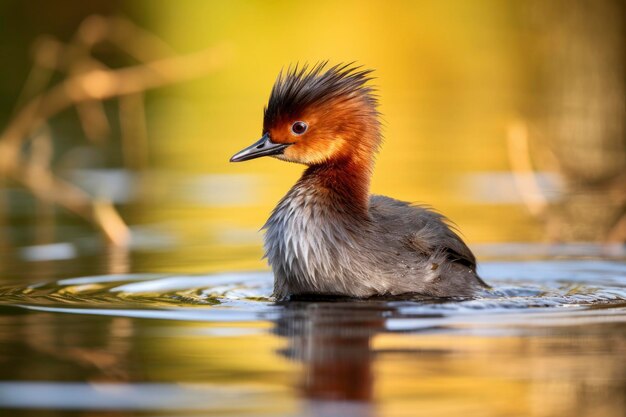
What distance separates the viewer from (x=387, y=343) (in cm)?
578

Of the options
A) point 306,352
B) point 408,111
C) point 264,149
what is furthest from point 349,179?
point 408,111

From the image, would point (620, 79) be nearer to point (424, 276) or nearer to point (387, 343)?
point (424, 276)

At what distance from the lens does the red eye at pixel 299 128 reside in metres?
7.99

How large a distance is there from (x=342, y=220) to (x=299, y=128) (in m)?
0.78

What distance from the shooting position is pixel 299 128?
315 inches

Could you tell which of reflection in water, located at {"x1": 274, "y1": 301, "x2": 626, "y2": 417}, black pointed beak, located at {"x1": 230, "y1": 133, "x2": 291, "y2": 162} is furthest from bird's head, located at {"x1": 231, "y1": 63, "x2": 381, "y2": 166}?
reflection in water, located at {"x1": 274, "y1": 301, "x2": 626, "y2": 417}

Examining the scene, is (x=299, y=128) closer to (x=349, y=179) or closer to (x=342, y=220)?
(x=349, y=179)

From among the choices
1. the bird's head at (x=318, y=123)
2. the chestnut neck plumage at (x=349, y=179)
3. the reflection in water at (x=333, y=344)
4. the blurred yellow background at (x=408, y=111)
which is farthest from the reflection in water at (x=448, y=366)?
the blurred yellow background at (x=408, y=111)

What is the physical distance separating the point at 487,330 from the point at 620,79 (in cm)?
1503

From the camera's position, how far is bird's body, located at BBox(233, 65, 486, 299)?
7.40 meters

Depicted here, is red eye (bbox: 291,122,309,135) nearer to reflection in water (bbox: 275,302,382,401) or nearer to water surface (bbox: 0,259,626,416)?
water surface (bbox: 0,259,626,416)

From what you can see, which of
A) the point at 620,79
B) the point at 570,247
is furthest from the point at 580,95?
the point at 570,247

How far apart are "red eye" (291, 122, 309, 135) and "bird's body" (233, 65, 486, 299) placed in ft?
0.05

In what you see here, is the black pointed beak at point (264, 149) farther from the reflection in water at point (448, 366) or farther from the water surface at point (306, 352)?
the reflection in water at point (448, 366)
